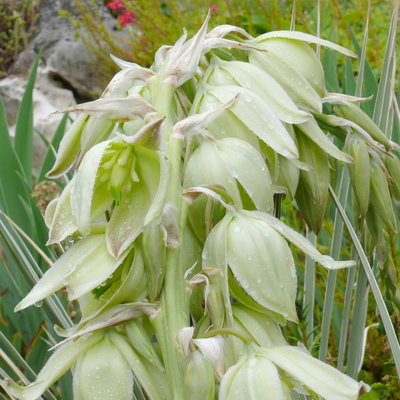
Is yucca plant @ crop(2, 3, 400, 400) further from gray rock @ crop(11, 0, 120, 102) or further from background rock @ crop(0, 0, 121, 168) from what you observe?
gray rock @ crop(11, 0, 120, 102)

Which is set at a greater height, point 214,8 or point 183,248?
point 183,248

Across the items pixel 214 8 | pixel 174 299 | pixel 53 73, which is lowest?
pixel 53 73

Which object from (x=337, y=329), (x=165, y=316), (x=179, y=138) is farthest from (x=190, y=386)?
(x=337, y=329)

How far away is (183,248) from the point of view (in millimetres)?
498

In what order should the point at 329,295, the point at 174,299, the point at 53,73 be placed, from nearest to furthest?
the point at 174,299
the point at 329,295
the point at 53,73

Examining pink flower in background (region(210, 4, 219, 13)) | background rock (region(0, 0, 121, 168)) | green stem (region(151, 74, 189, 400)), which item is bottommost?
background rock (region(0, 0, 121, 168))

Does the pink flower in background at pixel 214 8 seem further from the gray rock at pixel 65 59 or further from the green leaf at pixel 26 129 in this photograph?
the green leaf at pixel 26 129

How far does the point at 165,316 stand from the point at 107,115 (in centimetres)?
14

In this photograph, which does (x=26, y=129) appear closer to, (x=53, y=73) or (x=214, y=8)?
(x=214, y=8)

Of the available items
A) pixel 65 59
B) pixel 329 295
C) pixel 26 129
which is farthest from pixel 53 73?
pixel 329 295

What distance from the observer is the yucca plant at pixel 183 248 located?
1.44ft

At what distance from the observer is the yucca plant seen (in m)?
0.44

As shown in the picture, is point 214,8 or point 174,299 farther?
point 214,8

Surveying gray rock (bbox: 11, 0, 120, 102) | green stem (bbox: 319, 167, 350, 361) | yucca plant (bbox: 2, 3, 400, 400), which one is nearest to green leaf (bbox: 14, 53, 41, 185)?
green stem (bbox: 319, 167, 350, 361)
